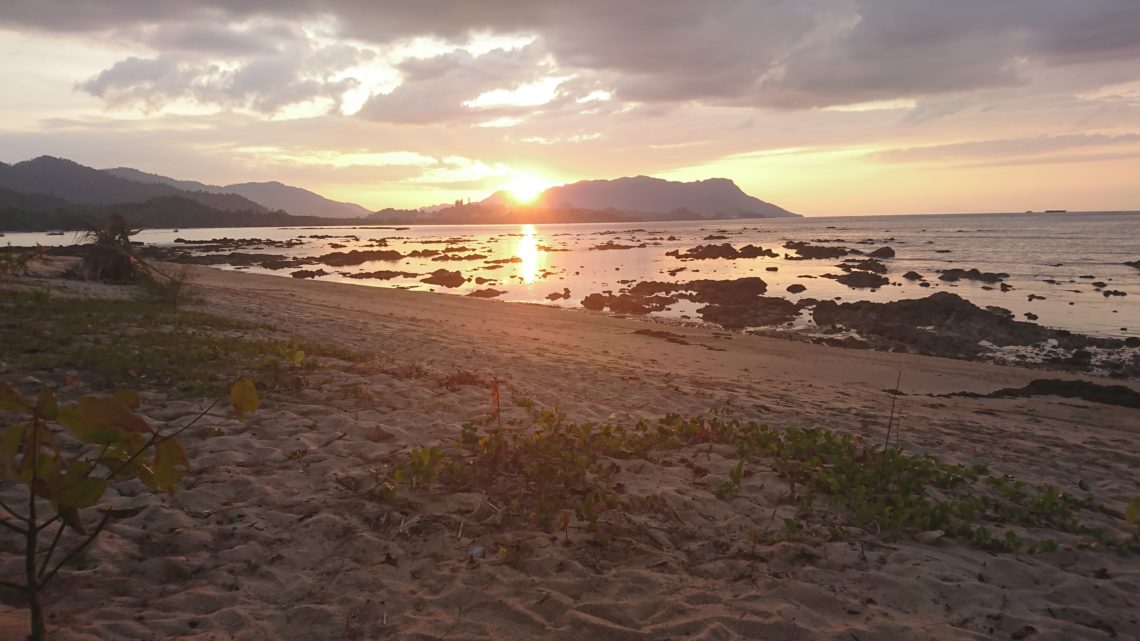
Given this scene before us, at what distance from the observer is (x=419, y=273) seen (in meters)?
38.1

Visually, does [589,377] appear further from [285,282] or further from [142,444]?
[285,282]

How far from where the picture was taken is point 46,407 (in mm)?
1864

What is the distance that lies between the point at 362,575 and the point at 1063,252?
65.7 metres

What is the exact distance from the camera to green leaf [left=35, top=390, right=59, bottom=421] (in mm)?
1804

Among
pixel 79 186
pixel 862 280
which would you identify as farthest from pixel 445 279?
pixel 79 186

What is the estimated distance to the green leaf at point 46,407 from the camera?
1804 millimetres

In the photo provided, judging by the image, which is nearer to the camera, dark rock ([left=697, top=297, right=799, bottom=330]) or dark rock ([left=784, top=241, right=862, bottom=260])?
dark rock ([left=697, top=297, right=799, bottom=330])

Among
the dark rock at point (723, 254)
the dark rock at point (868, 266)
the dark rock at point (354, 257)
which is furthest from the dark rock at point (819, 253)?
the dark rock at point (354, 257)

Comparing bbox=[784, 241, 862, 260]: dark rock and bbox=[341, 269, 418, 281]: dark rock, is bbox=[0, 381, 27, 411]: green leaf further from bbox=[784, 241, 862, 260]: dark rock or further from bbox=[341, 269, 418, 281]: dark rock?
bbox=[784, 241, 862, 260]: dark rock

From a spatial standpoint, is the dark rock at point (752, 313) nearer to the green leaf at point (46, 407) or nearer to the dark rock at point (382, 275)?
Answer: the dark rock at point (382, 275)

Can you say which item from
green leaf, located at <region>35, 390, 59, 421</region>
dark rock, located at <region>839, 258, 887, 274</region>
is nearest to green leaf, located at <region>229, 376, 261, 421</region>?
green leaf, located at <region>35, 390, 59, 421</region>

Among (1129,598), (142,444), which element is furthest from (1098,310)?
(142,444)

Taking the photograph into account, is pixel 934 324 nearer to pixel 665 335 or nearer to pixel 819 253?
pixel 665 335

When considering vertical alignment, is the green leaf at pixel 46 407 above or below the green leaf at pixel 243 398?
above
